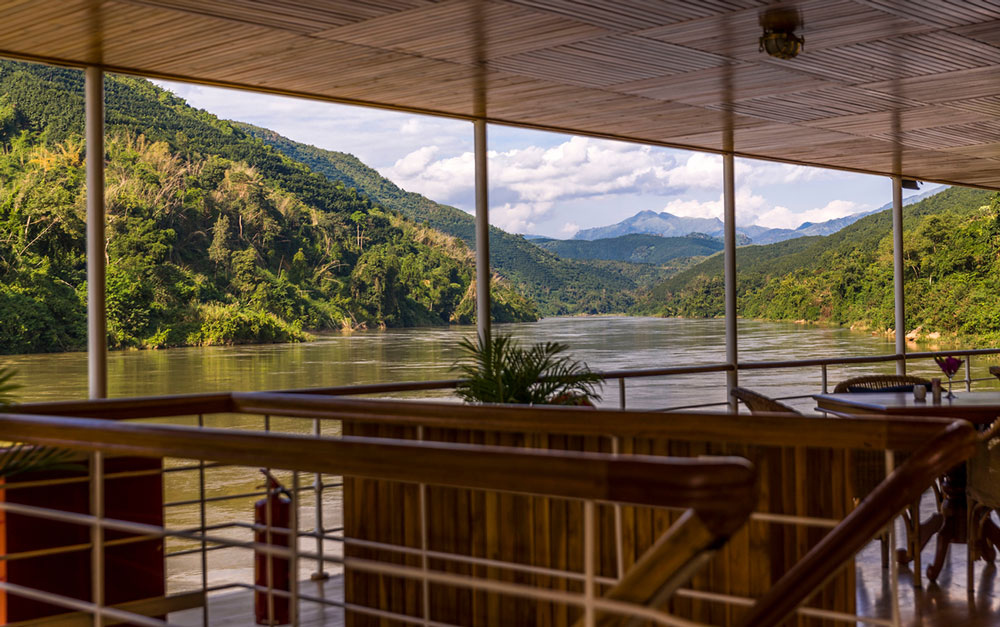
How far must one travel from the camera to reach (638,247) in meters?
23.6

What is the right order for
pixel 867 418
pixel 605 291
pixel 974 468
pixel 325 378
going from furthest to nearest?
pixel 325 378
pixel 605 291
pixel 974 468
pixel 867 418

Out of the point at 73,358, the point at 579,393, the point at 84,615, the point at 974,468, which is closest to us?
the point at 84,615

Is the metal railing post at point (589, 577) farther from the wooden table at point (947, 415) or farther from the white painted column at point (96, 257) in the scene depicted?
the white painted column at point (96, 257)

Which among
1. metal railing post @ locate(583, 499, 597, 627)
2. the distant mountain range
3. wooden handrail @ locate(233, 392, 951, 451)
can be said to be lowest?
metal railing post @ locate(583, 499, 597, 627)

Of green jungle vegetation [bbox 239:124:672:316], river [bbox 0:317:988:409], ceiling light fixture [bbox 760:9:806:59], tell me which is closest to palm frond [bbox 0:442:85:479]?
ceiling light fixture [bbox 760:9:806:59]

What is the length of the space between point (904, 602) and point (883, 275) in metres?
20.6

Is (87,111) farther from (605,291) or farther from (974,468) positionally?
(605,291)

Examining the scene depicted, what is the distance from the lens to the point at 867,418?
6.14ft

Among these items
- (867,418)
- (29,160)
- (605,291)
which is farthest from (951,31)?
(29,160)

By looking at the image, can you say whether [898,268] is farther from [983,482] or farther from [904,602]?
[904,602]

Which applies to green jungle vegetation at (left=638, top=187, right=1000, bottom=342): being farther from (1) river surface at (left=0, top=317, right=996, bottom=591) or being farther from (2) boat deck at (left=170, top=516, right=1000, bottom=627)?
(2) boat deck at (left=170, top=516, right=1000, bottom=627)

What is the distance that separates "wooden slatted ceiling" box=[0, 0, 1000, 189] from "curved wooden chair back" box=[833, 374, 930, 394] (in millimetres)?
1641

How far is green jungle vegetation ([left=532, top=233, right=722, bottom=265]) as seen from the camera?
21598 mm

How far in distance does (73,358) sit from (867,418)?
24.1m
